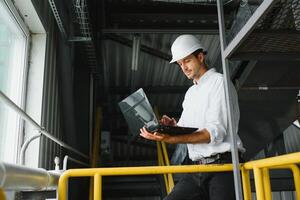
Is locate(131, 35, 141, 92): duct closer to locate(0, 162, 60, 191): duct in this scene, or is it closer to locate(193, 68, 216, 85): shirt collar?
locate(193, 68, 216, 85): shirt collar

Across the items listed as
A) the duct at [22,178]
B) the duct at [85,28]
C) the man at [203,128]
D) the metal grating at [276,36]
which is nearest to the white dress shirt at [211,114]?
the man at [203,128]

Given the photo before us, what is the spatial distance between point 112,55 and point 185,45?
2695 mm

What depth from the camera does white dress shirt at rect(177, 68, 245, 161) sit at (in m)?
1.86

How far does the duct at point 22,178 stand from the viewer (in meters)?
1.17

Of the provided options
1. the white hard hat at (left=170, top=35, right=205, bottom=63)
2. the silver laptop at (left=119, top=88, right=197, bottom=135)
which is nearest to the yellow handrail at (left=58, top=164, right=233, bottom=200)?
the silver laptop at (left=119, top=88, right=197, bottom=135)

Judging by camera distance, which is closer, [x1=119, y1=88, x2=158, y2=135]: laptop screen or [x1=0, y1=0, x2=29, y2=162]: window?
[x1=119, y1=88, x2=158, y2=135]: laptop screen

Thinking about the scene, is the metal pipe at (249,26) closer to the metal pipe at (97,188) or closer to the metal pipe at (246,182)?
the metal pipe at (246,182)

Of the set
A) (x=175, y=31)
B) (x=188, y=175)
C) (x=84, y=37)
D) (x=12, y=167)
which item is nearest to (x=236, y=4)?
(x=175, y=31)

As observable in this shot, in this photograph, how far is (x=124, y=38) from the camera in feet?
14.0

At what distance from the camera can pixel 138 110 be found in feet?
7.34

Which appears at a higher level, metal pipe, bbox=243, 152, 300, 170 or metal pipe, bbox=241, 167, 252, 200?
metal pipe, bbox=243, 152, 300, 170

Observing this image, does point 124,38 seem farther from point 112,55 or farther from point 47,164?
point 47,164

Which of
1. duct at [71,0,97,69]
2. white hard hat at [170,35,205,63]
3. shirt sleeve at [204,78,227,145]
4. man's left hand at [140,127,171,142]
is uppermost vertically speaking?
duct at [71,0,97,69]

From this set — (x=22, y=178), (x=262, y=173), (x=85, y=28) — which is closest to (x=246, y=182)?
(x=262, y=173)
